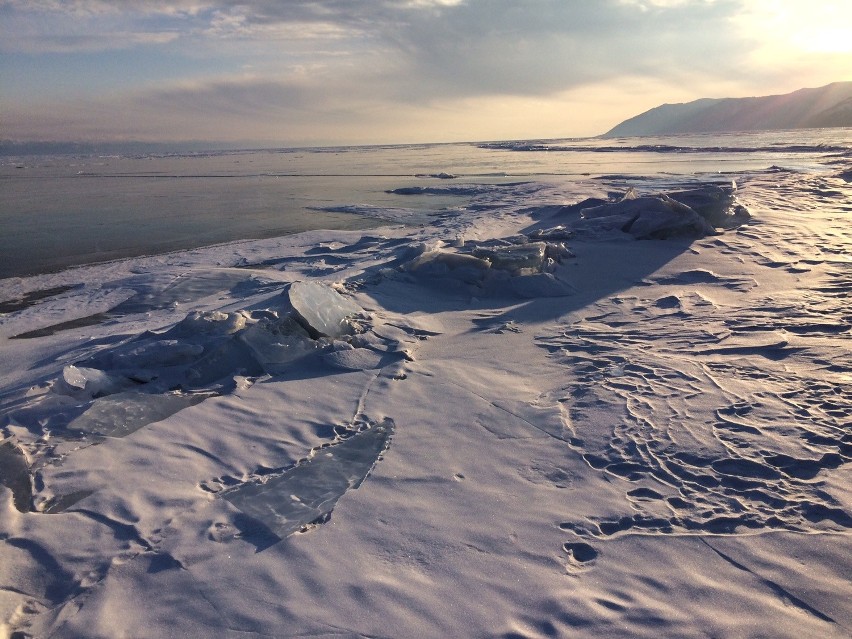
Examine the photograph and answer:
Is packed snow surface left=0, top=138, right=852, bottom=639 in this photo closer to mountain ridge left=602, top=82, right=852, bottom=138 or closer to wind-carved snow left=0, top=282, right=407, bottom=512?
wind-carved snow left=0, top=282, right=407, bottom=512

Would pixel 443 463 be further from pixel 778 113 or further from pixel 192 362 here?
pixel 778 113

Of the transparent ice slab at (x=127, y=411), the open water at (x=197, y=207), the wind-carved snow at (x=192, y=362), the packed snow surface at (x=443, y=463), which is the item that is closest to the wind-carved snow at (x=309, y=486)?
the packed snow surface at (x=443, y=463)

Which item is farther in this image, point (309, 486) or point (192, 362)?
point (192, 362)

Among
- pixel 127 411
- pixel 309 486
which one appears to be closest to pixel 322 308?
pixel 127 411

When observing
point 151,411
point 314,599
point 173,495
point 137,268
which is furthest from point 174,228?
point 314,599

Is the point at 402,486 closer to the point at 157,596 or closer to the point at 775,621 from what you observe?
the point at 157,596

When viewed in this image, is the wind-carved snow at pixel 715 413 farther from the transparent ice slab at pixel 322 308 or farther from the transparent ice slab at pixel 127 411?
the transparent ice slab at pixel 127 411
